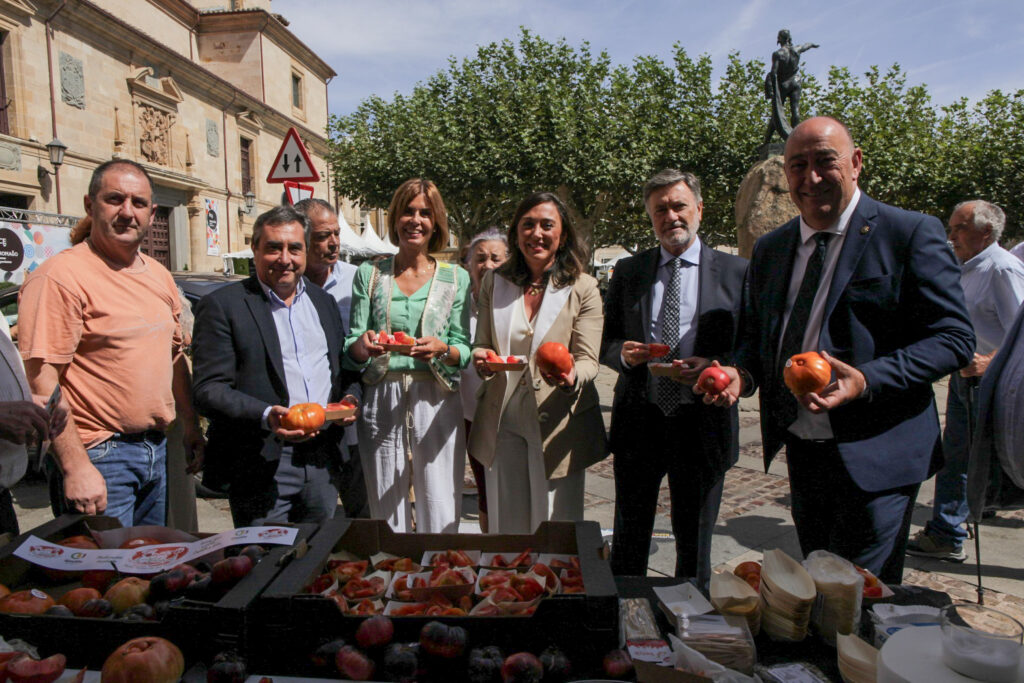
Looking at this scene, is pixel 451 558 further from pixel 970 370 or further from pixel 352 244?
pixel 352 244

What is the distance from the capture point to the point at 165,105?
25281 millimetres

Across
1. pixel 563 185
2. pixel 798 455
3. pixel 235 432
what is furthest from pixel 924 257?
pixel 563 185

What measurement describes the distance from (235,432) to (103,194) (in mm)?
1143

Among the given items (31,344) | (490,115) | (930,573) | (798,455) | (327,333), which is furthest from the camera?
(490,115)

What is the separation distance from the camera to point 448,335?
3279 mm

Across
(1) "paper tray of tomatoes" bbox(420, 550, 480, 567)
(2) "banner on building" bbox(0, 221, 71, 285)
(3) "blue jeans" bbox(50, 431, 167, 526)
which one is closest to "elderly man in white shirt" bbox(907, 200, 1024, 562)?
(1) "paper tray of tomatoes" bbox(420, 550, 480, 567)

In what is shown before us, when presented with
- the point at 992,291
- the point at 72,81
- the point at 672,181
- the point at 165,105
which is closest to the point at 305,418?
the point at 672,181

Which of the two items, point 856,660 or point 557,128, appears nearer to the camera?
point 856,660

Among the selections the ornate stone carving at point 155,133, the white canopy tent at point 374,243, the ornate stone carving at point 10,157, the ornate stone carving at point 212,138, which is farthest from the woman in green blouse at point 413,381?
the ornate stone carving at point 212,138

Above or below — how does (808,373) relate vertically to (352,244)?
below

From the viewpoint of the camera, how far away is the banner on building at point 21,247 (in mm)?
10664

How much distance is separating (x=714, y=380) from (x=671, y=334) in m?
0.57

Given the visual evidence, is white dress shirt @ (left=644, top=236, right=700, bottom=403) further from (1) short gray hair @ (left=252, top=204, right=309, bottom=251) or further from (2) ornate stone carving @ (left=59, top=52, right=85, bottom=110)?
(2) ornate stone carving @ (left=59, top=52, right=85, bottom=110)

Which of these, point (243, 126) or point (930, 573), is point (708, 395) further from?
point (243, 126)
